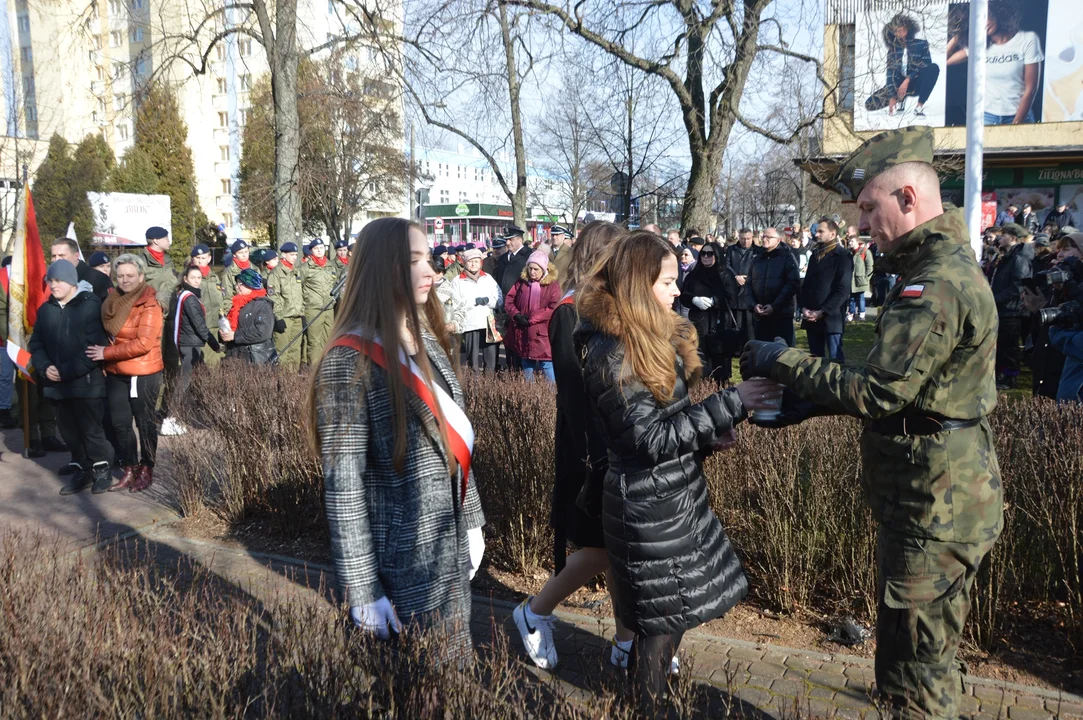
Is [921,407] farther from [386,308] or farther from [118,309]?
[118,309]

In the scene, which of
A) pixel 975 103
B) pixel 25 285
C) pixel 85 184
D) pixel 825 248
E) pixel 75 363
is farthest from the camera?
pixel 85 184

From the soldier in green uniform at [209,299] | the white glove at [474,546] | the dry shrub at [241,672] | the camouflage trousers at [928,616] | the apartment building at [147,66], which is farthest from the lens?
the apartment building at [147,66]

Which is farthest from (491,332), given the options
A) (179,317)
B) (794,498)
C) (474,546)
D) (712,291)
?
(474,546)

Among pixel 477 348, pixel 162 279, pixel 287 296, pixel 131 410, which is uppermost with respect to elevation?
pixel 162 279

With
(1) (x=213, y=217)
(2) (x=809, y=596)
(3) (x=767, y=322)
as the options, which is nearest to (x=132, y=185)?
(1) (x=213, y=217)

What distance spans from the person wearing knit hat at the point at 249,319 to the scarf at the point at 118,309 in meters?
2.91

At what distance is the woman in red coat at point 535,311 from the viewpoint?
9500 millimetres

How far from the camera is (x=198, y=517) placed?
→ 6.45 m

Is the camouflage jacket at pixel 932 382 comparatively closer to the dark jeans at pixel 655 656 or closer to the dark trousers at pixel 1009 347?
the dark jeans at pixel 655 656

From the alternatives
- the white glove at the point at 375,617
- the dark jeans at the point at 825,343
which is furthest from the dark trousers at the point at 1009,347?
the white glove at the point at 375,617

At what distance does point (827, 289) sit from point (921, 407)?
26.9 feet

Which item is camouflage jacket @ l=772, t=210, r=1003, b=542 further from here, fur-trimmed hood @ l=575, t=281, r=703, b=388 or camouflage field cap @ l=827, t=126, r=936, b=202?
fur-trimmed hood @ l=575, t=281, r=703, b=388

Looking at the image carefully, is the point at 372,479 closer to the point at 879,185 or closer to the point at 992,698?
the point at 879,185

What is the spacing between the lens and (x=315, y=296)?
12.9 m
